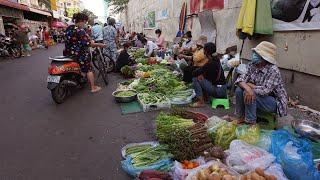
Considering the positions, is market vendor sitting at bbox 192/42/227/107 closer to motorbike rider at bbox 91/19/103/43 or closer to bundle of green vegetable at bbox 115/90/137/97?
bundle of green vegetable at bbox 115/90/137/97

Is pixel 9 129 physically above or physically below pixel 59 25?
below

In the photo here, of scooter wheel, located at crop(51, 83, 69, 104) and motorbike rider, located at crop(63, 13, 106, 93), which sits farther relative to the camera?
motorbike rider, located at crop(63, 13, 106, 93)

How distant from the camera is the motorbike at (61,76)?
7180mm

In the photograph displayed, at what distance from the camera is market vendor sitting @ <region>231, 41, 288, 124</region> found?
15.5 feet

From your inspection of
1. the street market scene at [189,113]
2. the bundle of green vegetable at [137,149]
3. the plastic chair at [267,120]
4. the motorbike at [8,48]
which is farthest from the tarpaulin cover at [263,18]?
the motorbike at [8,48]

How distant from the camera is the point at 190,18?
1518 cm

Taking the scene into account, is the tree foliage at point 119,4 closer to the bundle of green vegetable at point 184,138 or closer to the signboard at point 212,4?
the signboard at point 212,4

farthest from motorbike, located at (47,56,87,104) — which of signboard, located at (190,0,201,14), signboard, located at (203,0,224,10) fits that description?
signboard, located at (190,0,201,14)

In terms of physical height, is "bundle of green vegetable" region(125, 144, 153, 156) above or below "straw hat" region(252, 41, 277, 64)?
below

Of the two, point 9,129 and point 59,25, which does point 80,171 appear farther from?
point 59,25

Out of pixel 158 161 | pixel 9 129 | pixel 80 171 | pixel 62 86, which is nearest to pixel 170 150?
pixel 158 161

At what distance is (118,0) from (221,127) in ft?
166

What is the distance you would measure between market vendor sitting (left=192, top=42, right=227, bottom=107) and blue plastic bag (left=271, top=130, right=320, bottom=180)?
2777 mm

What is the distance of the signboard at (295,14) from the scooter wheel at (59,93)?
17.6ft
